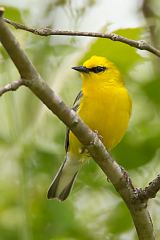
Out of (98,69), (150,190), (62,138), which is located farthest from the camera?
(98,69)

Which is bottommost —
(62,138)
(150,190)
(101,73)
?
(150,190)

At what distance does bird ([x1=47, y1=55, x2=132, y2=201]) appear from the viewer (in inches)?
155

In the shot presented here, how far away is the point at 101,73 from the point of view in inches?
171

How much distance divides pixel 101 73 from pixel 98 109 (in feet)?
1.31

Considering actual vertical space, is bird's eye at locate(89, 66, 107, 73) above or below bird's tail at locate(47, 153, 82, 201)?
above

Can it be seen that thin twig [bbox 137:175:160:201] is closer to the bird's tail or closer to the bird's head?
the bird's tail

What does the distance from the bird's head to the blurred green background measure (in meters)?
0.51

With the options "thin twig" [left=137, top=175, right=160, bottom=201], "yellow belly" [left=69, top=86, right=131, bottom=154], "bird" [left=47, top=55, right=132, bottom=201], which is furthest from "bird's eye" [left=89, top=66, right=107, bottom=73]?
"thin twig" [left=137, top=175, right=160, bottom=201]

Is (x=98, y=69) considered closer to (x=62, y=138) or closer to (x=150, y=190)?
(x=62, y=138)

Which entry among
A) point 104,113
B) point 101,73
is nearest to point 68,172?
point 104,113

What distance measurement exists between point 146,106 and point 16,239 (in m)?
0.97

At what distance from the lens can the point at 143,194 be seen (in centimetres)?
273

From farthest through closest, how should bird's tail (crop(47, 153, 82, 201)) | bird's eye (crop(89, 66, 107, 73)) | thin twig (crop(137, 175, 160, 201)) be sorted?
1. bird's eye (crop(89, 66, 107, 73))
2. bird's tail (crop(47, 153, 82, 201))
3. thin twig (crop(137, 175, 160, 201))

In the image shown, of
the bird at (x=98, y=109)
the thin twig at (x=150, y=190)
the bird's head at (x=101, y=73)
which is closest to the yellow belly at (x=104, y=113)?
the bird at (x=98, y=109)
